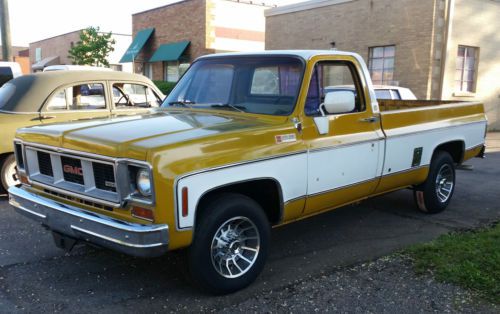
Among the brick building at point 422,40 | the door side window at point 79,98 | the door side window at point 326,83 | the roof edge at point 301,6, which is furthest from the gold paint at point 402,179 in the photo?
the roof edge at point 301,6

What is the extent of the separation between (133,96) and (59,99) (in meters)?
1.39

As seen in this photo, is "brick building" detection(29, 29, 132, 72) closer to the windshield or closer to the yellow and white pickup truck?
the windshield

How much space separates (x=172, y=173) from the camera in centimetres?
336

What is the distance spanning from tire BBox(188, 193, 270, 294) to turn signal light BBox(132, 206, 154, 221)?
0.41m

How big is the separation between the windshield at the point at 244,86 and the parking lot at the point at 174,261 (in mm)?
1529

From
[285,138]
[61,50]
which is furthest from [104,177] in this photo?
[61,50]

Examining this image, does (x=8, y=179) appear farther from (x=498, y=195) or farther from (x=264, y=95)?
(x=498, y=195)

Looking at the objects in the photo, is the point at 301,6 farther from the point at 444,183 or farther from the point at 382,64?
the point at 444,183

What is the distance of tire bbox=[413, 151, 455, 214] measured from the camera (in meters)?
6.21

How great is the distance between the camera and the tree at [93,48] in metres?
29.7

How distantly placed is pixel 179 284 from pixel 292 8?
1647 cm

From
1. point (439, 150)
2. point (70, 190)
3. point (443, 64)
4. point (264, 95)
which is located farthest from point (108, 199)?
point (443, 64)

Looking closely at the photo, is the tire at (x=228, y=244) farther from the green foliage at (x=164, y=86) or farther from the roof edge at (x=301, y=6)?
the green foliage at (x=164, y=86)

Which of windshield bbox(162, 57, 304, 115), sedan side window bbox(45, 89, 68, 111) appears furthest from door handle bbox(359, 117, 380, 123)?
A: sedan side window bbox(45, 89, 68, 111)
